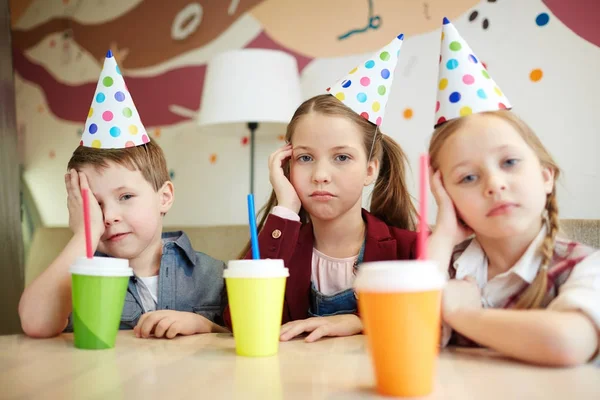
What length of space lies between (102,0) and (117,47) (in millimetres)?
323

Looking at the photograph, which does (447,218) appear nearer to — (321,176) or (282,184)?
(321,176)

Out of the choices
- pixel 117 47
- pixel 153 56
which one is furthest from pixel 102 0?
pixel 153 56

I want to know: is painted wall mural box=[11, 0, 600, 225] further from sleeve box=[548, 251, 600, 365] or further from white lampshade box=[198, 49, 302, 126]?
sleeve box=[548, 251, 600, 365]

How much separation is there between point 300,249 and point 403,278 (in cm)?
78

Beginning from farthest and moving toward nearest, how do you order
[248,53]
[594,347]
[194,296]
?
[248,53]
[194,296]
[594,347]

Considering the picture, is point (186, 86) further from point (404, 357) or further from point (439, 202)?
point (404, 357)

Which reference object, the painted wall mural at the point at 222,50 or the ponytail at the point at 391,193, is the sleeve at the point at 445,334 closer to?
the ponytail at the point at 391,193

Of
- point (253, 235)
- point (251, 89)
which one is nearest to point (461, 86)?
point (253, 235)

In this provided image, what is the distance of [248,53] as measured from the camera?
228 cm

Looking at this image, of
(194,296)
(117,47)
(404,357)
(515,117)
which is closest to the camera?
(404,357)

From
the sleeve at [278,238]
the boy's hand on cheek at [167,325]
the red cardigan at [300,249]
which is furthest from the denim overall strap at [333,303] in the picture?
the boy's hand on cheek at [167,325]

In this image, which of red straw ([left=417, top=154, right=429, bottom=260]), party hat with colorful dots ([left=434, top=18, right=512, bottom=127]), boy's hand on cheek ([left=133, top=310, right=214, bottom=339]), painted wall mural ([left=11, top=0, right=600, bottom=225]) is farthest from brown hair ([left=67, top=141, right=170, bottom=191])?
painted wall mural ([left=11, top=0, right=600, bottom=225])

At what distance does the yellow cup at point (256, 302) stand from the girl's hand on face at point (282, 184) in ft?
1.64

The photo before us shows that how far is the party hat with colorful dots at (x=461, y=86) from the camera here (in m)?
0.88
